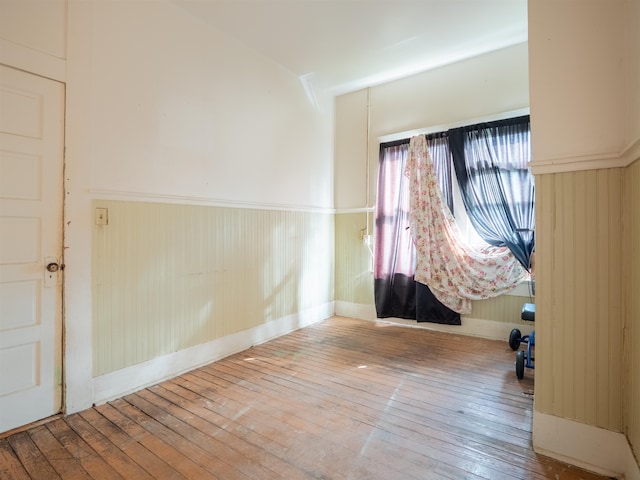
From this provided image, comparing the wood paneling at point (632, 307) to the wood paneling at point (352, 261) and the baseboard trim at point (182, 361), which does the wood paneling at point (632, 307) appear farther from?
the wood paneling at point (352, 261)

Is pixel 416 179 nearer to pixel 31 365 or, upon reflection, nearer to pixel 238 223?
pixel 238 223

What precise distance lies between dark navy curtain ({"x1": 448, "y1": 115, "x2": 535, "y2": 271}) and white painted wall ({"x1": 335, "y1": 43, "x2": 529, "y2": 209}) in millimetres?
223

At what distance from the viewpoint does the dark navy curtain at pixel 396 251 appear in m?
4.26

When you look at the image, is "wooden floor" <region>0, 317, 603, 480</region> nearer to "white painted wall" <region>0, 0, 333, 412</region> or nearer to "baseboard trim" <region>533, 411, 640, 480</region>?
"baseboard trim" <region>533, 411, 640, 480</region>

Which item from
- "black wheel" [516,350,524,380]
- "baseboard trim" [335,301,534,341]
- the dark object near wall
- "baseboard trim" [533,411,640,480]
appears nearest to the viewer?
"baseboard trim" [533,411,640,480]

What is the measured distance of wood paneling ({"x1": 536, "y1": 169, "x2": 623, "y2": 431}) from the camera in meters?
1.72

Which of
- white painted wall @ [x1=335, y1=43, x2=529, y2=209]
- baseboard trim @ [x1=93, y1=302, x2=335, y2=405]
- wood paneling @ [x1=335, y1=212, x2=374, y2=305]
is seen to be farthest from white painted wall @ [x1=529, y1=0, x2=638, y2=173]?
baseboard trim @ [x1=93, y1=302, x2=335, y2=405]

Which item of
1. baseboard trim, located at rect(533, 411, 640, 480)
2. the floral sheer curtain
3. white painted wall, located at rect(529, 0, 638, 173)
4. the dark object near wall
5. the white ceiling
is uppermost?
the white ceiling

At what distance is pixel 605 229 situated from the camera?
68.5 inches

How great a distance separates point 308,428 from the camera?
→ 2111mm

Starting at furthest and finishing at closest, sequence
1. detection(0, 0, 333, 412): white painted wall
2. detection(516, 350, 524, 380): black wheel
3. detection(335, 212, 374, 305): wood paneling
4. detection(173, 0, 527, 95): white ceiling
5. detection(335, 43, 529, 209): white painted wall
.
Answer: detection(335, 212, 374, 305): wood paneling → detection(335, 43, 529, 209): white painted wall → detection(173, 0, 527, 95): white ceiling → detection(516, 350, 524, 380): black wheel → detection(0, 0, 333, 412): white painted wall

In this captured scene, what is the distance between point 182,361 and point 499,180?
3.78m

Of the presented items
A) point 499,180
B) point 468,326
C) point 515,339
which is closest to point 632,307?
point 515,339

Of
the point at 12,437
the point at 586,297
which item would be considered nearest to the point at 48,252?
the point at 12,437
